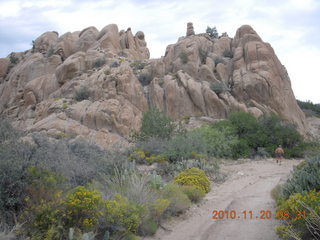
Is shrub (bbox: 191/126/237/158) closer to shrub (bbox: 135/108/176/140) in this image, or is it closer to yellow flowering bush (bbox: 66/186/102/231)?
shrub (bbox: 135/108/176/140)

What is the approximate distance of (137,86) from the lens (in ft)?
118

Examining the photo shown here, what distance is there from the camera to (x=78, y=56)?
41.5m

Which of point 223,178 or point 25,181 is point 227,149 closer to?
point 223,178

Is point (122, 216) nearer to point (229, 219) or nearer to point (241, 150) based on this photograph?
point (229, 219)

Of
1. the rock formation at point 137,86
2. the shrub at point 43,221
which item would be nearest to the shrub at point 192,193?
the shrub at point 43,221

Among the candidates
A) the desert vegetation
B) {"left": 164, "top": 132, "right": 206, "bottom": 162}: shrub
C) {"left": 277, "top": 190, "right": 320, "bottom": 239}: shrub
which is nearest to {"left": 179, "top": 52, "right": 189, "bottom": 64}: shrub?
{"left": 164, "top": 132, "right": 206, "bottom": 162}: shrub

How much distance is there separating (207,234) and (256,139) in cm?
1986

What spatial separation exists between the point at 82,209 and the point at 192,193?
5.08 m

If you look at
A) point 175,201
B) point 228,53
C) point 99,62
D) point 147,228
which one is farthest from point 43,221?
point 228,53

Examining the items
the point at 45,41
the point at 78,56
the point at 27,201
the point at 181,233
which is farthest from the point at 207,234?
the point at 45,41

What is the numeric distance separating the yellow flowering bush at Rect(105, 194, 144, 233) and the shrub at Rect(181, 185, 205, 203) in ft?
11.8

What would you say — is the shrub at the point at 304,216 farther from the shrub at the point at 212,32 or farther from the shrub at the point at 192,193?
the shrub at the point at 212,32

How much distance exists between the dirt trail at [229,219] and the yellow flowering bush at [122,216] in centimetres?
81

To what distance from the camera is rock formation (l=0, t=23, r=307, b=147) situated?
106ft
